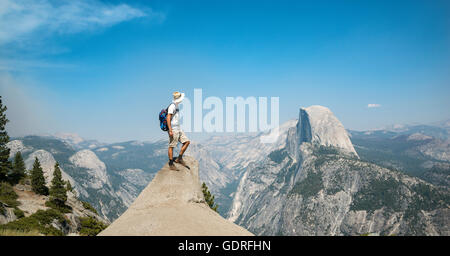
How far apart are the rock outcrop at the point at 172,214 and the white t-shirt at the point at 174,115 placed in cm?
278

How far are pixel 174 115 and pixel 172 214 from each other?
5.24m

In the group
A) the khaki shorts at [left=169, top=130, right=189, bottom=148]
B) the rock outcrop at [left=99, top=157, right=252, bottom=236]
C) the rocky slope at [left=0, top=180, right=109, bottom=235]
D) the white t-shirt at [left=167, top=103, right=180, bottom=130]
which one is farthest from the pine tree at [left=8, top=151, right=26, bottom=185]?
the white t-shirt at [left=167, top=103, right=180, bottom=130]

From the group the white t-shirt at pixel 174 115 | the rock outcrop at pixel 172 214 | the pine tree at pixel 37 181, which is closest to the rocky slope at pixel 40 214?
the pine tree at pixel 37 181

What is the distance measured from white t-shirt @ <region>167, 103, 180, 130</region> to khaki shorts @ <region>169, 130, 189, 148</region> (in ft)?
0.96

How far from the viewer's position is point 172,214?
37.4 ft

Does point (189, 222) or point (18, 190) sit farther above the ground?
point (189, 222)

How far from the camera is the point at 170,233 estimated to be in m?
Answer: 9.77

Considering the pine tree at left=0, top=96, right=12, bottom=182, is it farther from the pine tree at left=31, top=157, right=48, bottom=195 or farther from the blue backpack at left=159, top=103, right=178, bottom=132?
the blue backpack at left=159, top=103, right=178, bottom=132

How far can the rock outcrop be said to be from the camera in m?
10.1

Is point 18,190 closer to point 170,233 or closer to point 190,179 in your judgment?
point 190,179
